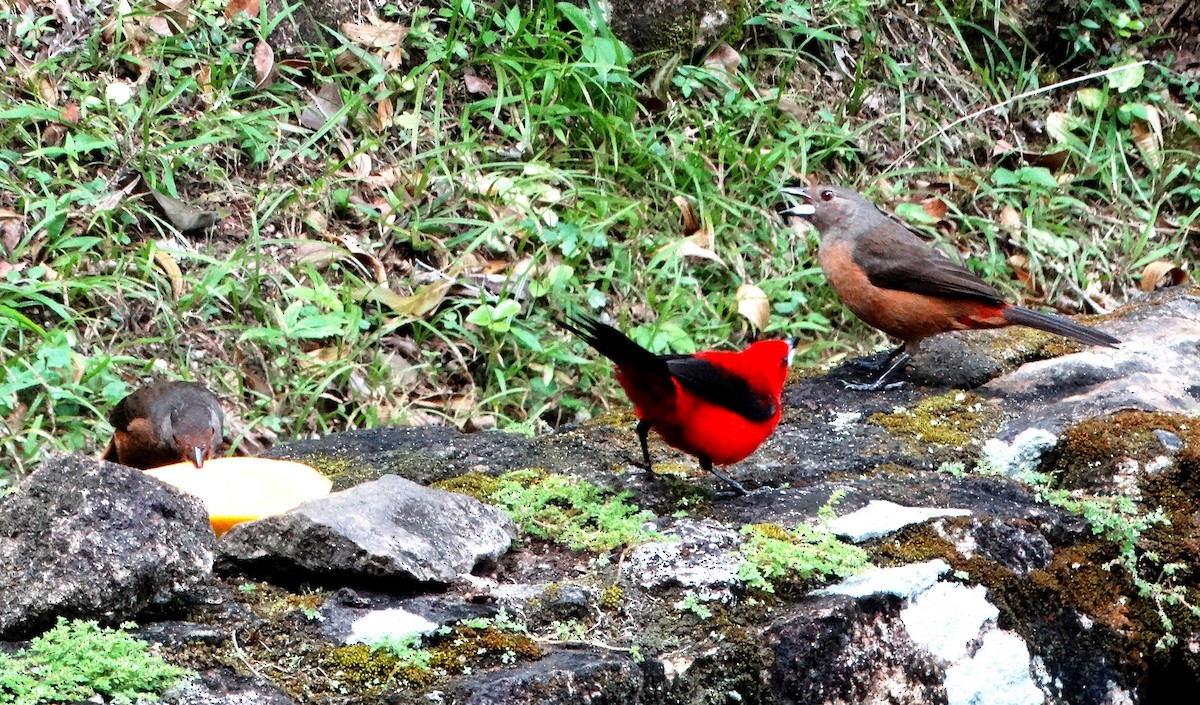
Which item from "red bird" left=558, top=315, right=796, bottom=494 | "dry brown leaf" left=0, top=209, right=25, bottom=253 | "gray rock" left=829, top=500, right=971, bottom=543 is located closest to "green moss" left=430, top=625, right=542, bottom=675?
"gray rock" left=829, top=500, right=971, bottom=543

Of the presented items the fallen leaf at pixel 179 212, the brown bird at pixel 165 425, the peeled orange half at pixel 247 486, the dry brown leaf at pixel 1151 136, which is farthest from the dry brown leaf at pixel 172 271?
the dry brown leaf at pixel 1151 136

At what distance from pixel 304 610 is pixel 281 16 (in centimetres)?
513

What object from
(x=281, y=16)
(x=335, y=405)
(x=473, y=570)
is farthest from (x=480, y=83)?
(x=473, y=570)

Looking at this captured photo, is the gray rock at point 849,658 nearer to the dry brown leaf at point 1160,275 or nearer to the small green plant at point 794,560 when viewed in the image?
the small green plant at point 794,560

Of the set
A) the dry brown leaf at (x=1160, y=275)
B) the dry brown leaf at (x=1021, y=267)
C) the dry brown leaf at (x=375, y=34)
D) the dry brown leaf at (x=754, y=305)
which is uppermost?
the dry brown leaf at (x=375, y=34)

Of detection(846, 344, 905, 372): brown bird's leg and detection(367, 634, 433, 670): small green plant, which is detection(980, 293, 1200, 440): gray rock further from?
detection(367, 634, 433, 670): small green plant

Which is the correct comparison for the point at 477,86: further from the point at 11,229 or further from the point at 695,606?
the point at 695,606

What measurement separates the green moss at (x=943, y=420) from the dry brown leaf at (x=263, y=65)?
4187 millimetres

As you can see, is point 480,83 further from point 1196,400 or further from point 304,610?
point 304,610

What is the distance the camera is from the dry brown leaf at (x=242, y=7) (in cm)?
725

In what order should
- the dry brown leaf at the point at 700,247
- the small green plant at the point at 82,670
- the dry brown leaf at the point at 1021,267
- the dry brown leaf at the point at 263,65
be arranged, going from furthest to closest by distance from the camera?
the dry brown leaf at the point at 1021,267 < the dry brown leaf at the point at 263,65 < the dry brown leaf at the point at 700,247 < the small green plant at the point at 82,670

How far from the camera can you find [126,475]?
8.48 feet

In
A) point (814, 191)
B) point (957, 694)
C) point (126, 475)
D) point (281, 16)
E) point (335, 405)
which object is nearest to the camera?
point (126, 475)

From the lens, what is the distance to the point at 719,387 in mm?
3658
